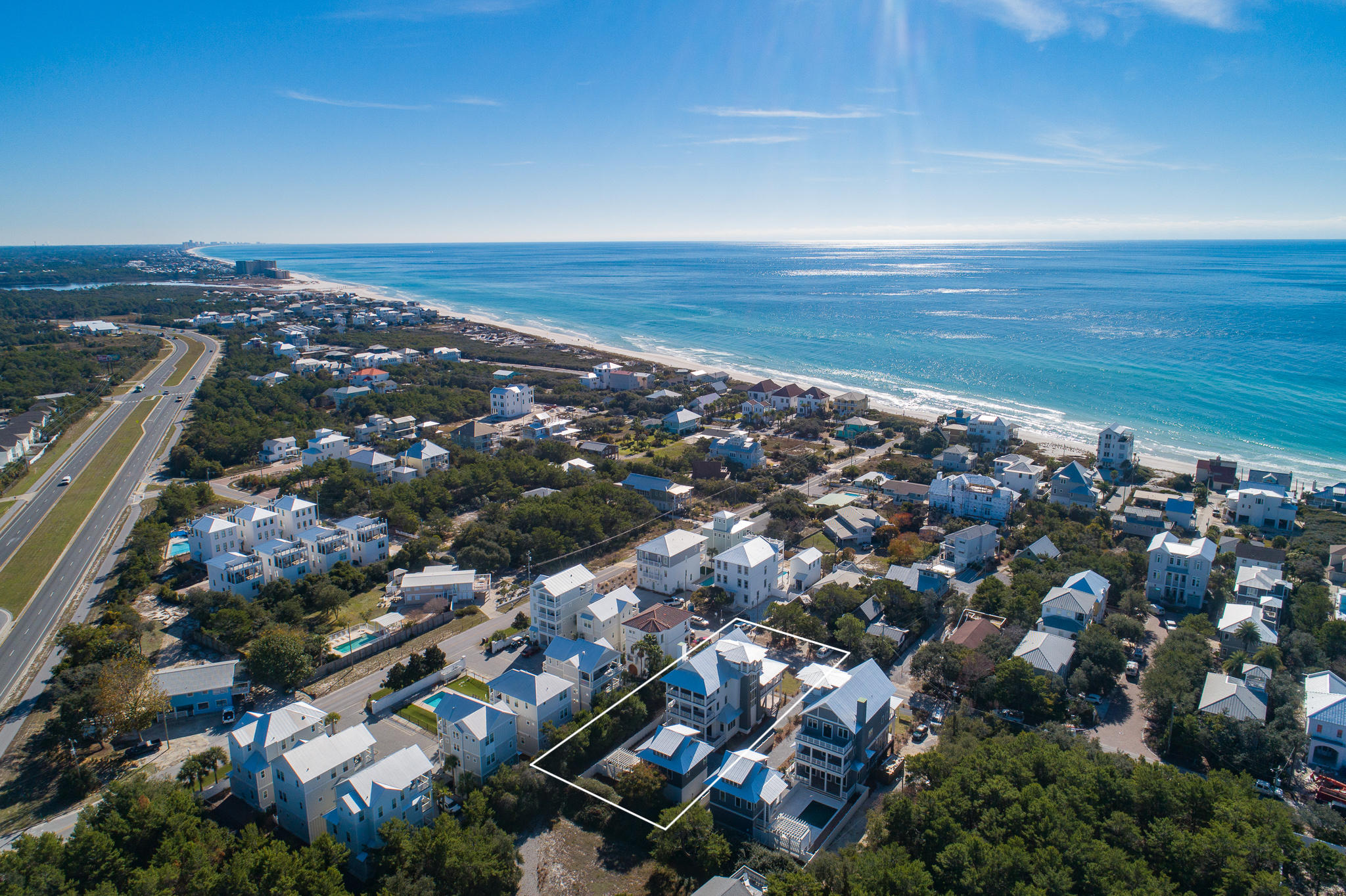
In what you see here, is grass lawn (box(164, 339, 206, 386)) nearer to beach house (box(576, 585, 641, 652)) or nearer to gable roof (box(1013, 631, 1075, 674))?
beach house (box(576, 585, 641, 652))

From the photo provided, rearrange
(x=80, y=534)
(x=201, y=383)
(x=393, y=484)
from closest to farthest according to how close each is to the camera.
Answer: (x=80, y=534) < (x=393, y=484) < (x=201, y=383)

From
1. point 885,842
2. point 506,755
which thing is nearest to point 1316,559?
point 885,842

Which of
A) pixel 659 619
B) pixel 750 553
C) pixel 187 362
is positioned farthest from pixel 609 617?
pixel 187 362

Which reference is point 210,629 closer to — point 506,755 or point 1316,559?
point 506,755

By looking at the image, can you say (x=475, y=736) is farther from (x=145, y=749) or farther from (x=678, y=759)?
(x=145, y=749)

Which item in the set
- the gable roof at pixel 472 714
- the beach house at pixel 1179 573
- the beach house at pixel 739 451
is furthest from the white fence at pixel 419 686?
the beach house at pixel 1179 573

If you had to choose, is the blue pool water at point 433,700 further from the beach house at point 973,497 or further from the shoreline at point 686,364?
the shoreline at point 686,364

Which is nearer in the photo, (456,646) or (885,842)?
(885,842)
